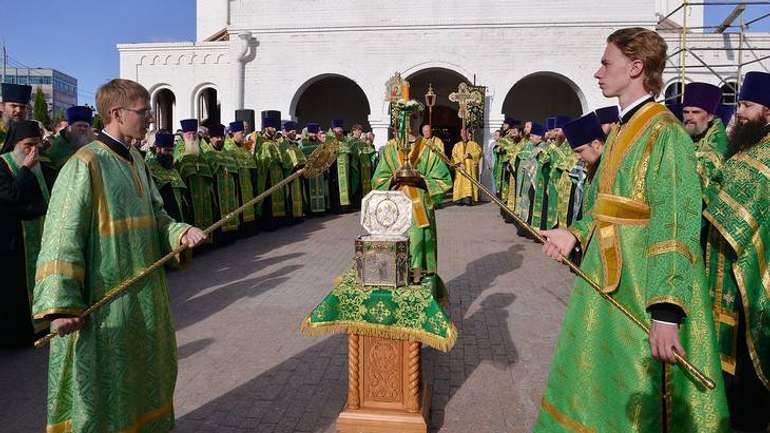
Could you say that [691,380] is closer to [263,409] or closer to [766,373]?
[766,373]

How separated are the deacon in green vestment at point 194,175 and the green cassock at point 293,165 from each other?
3.04m

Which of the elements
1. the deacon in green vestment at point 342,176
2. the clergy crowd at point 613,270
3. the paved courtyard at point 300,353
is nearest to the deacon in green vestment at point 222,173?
the paved courtyard at point 300,353

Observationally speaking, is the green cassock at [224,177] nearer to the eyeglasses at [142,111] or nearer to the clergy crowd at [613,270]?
the clergy crowd at [613,270]

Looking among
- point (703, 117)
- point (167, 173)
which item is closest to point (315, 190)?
point (167, 173)

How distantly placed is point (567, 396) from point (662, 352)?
0.60 metres

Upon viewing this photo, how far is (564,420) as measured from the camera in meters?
2.62

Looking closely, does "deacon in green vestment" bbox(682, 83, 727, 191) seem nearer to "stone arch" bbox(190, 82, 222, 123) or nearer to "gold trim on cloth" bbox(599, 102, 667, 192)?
"gold trim on cloth" bbox(599, 102, 667, 192)

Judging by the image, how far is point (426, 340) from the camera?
357 cm

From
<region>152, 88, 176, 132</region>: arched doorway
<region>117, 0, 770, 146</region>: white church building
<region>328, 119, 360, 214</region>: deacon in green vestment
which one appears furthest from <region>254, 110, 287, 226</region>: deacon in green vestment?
<region>152, 88, 176, 132</region>: arched doorway

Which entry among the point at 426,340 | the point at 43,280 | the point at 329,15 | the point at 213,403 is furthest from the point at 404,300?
the point at 329,15

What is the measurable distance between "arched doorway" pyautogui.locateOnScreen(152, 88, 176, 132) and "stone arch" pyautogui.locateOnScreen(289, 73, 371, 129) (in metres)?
5.32

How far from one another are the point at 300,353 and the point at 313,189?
991cm

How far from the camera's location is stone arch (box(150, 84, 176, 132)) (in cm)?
2231

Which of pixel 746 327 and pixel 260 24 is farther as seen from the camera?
pixel 260 24
